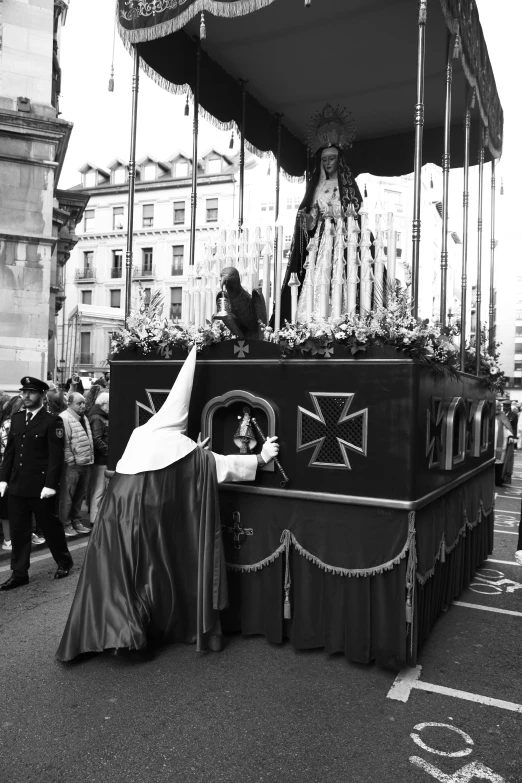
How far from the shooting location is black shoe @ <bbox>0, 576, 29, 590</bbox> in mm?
5785

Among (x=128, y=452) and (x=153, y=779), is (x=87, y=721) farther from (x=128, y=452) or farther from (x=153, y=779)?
(x=128, y=452)

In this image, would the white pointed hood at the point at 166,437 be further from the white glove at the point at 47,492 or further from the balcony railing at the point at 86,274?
the balcony railing at the point at 86,274

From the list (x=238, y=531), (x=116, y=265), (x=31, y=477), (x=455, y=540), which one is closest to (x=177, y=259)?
(x=116, y=265)

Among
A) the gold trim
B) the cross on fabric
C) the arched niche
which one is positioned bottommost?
the cross on fabric

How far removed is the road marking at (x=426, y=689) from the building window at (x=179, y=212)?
1780 inches

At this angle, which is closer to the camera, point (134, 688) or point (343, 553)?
point (134, 688)

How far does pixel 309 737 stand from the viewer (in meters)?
3.26

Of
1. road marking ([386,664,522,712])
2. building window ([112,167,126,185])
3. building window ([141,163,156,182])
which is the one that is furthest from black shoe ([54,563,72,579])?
building window ([112,167,126,185])

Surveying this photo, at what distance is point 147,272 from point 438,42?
41756 millimetres

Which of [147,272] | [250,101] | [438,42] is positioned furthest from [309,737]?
[147,272]

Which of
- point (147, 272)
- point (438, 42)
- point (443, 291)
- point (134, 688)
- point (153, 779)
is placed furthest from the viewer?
point (147, 272)

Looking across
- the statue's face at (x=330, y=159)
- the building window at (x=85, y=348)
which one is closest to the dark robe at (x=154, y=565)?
the statue's face at (x=330, y=159)

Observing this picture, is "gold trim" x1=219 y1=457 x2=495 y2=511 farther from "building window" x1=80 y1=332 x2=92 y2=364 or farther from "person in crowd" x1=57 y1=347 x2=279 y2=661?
"building window" x1=80 y1=332 x2=92 y2=364

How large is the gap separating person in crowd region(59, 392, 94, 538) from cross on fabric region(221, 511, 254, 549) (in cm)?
379
